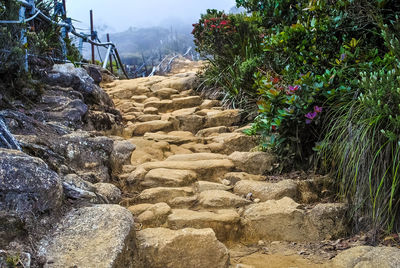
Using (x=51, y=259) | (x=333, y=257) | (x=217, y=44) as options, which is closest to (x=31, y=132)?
(x=51, y=259)

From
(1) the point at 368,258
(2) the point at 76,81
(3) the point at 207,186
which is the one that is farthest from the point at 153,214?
(2) the point at 76,81

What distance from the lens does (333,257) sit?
2.28m

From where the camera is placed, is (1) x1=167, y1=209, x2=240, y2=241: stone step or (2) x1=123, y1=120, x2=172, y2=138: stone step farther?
(2) x1=123, y1=120, x2=172, y2=138: stone step

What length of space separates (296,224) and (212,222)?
0.62 meters

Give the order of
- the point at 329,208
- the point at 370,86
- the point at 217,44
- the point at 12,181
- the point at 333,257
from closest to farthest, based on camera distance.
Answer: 1. the point at 12,181
2. the point at 333,257
3. the point at 370,86
4. the point at 329,208
5. the point at 217,44

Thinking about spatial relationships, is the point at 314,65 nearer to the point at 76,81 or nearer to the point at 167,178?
the point at 167,178

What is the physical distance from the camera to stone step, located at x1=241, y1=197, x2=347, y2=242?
257cm

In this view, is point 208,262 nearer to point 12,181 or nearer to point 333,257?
point 333,257

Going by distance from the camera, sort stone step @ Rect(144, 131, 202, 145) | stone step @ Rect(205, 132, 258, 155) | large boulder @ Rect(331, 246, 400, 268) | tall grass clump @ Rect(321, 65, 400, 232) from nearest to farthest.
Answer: large boulder @ Rect(331, 246, 400, 268)
tall grass clump @ Rect(321, 65, 400, 232)
stone step @ Rect(205, 132, 258, 155)
stone step @ Rect(144, 131, 202, 145)

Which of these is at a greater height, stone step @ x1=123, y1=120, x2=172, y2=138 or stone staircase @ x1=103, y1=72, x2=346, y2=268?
stone step @ x1=123, y1=120, x2=172, y2=138

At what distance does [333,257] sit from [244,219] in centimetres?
67

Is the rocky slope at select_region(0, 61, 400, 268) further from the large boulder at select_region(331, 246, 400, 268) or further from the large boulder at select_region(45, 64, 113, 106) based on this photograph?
the large boulder at select_region(45, 64, 113, 106)

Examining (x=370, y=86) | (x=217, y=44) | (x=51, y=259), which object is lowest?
(x=51, y=259)

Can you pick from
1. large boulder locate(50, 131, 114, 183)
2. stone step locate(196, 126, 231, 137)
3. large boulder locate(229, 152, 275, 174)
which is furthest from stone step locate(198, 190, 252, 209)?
stone step locate(196, 126, 231, 137)
